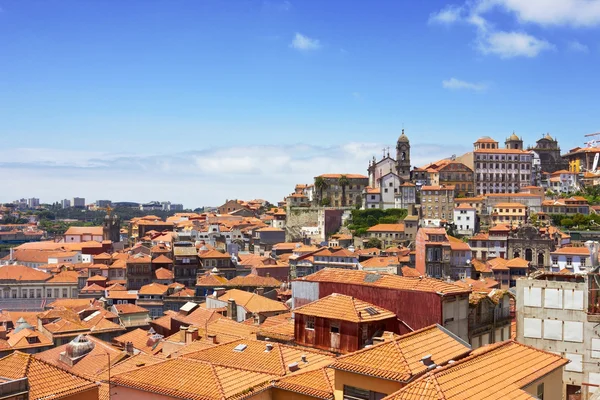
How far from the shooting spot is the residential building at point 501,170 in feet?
332

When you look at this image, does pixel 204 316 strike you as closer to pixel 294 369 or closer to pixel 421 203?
pixel 294 369

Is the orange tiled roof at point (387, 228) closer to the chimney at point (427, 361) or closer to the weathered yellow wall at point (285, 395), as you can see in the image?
the weathered yellow wall at point (285, 395)

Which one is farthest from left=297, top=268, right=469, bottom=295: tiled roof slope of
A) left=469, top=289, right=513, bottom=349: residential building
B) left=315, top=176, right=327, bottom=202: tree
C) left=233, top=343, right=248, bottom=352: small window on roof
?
left=315, top=176, right=327, bottom=202: tree

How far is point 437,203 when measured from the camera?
91875 millimetres

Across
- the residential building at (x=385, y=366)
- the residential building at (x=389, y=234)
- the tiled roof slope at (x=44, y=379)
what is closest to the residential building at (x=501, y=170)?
the residential building at (x=389, y=234)

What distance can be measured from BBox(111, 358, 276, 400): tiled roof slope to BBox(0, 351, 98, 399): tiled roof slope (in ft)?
2.99

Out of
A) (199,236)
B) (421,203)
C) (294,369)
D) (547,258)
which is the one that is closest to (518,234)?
(547,258)

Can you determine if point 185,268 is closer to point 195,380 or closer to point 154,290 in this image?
point 154,290

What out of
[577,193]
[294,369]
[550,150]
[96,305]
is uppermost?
[550,150]

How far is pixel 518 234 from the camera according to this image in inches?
2960

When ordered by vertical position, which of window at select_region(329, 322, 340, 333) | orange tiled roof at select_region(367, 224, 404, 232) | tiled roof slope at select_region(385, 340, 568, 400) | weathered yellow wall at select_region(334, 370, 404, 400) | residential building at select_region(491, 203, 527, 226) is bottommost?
weathered yellow wall at select_region(334, 370, 404, 400)

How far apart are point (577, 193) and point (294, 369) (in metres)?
95.0

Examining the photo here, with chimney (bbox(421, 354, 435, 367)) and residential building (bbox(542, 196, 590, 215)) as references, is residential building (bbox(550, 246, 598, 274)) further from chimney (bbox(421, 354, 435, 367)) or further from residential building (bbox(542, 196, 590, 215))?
chimney (bbox(421, 354, 435, 367))

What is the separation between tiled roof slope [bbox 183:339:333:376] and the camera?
17.0 metres
